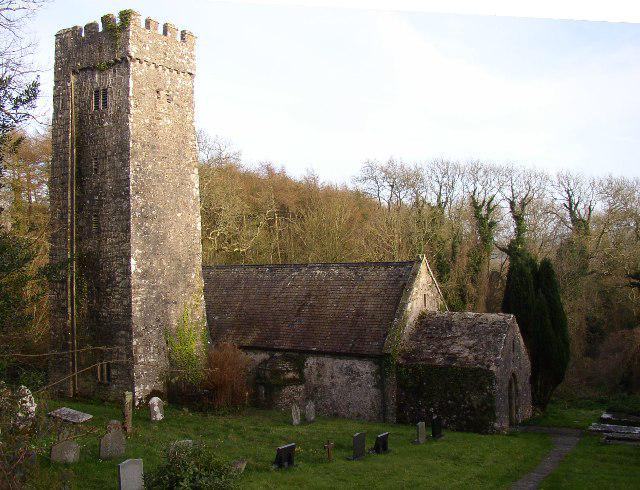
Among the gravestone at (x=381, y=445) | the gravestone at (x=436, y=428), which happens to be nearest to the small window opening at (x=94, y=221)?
the gravestone at (x=381, y=445)

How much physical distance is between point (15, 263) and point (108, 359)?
31.6 feet

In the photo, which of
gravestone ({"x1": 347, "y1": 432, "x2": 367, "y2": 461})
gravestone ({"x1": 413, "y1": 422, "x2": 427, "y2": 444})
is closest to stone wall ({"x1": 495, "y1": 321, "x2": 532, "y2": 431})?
gravestone ({"x1": 413, "y1": 422, "x2": 427, "y2": 444})

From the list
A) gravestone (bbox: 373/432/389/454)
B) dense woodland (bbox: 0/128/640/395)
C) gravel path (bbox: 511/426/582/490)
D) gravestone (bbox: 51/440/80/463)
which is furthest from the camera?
dense woodland (bbox: 0/128/640/395)

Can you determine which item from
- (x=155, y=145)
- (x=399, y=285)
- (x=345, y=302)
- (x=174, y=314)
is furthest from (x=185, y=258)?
(x=399, y=285)

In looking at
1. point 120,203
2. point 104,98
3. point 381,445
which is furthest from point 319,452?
point 104,98

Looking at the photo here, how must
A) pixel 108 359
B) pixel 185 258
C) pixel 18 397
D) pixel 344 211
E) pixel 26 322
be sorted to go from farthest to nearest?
pixel 344 211, pixel 185 258, pixel 108 359, pixel 26 322, pixel 18 397

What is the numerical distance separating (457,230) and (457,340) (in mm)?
19727

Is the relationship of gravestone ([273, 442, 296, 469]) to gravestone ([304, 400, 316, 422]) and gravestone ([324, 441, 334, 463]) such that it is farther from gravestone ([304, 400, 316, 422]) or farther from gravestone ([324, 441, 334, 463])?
gravestone ([304, 400, 316, 422])

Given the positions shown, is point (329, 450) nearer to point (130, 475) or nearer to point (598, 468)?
point (130, 475)

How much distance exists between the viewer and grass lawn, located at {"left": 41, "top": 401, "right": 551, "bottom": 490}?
13.2m

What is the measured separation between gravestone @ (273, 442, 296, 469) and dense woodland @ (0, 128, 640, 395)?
1856 centimetres

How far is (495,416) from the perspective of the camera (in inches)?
A: 744

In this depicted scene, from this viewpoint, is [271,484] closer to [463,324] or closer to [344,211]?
[463,324]

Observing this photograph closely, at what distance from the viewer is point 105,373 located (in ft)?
67.8
